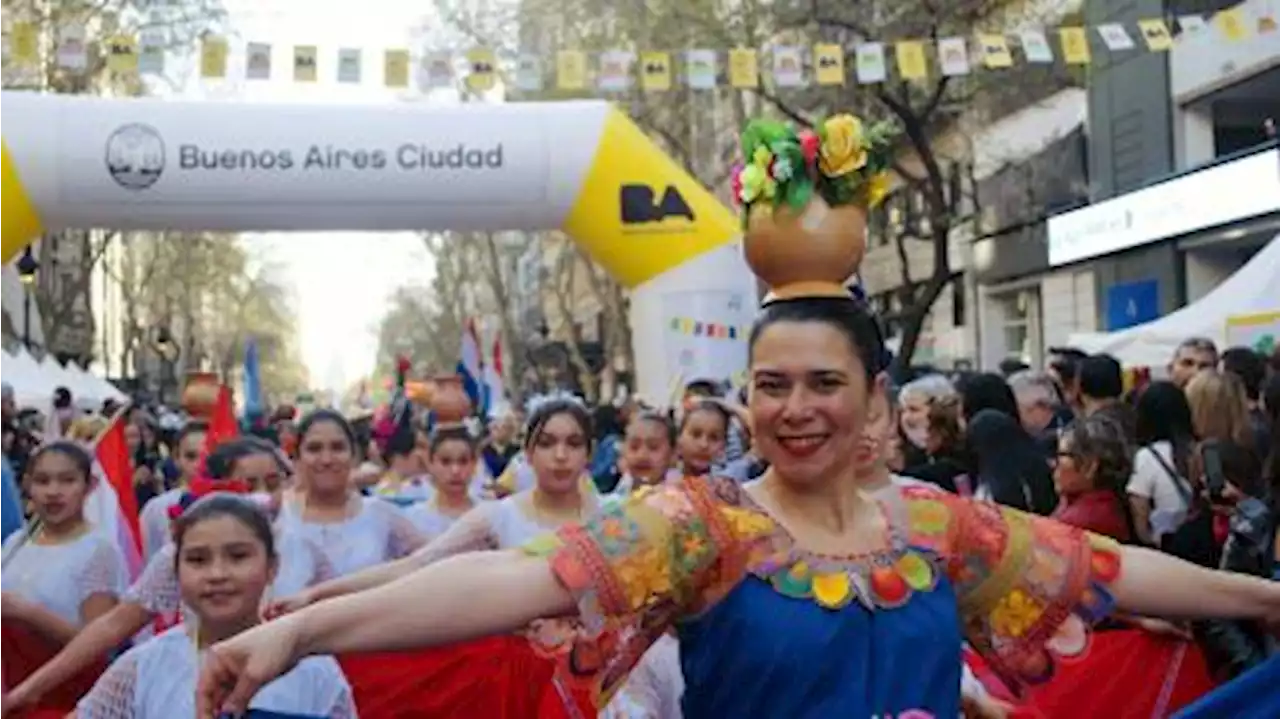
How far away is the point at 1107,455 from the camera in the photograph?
5.88 metres

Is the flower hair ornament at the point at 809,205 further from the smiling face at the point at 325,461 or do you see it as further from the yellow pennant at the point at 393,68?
the yellow pennant at the point at 393,68

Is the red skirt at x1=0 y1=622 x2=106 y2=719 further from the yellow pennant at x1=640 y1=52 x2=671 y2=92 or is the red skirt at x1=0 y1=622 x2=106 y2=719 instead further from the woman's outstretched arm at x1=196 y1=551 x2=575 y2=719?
the yellow pennant at x1=640 y1=52 x2=671 y2=92

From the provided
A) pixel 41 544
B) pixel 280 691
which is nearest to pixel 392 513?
pixel 41 544

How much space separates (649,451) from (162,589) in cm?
297

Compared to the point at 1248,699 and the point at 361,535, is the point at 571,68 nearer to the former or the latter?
the point at 361,535

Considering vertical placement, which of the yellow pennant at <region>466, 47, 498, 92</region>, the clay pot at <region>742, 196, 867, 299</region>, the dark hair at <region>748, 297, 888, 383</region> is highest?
the yellow pennant at <region>466, 47, 498, 92</region>

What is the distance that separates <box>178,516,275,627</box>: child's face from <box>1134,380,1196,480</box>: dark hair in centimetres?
353

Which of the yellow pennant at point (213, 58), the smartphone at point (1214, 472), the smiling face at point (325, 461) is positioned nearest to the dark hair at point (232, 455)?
the smiling face at point (325, 461)

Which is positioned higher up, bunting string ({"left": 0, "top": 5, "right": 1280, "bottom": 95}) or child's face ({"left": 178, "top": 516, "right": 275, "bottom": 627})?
bunting string ({"left": 0, "top": 5, "right": 1280, "bottom": 95})

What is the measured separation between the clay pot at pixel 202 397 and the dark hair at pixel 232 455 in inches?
101

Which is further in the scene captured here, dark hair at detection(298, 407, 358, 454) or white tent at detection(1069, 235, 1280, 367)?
white tent at detection(1069, 235, 1280, 367)

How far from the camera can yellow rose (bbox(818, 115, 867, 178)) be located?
3.17m

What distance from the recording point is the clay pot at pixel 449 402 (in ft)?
32.0

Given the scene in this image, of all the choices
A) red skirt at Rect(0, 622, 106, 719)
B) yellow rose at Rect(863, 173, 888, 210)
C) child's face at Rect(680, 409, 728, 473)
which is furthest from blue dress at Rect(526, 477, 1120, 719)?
child's face at Rect(680, 409, 728, 473)
